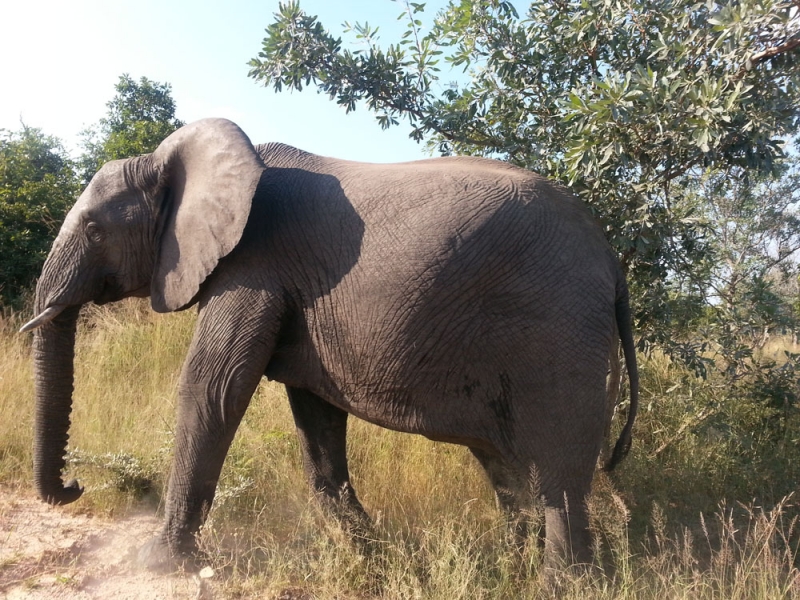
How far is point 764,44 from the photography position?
3471 millimetres

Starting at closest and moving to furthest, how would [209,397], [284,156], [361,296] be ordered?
1. [361,296]
2. [209,397]
3. [284,156]

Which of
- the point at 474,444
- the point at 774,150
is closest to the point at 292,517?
the point at 474,444

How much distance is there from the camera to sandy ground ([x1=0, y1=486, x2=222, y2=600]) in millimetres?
2996

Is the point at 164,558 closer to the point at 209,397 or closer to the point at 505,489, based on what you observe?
the point at 209,397

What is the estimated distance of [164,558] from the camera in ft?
10.2

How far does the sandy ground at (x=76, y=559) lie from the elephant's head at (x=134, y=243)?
0.30m

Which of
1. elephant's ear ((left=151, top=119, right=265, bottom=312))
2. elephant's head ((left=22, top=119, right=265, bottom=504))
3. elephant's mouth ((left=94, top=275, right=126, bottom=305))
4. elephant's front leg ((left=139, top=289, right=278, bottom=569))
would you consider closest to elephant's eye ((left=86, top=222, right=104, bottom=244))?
elephant's head ((left=22, top=119, right=265, bottom=504))

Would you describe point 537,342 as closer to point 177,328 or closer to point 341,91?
point 341,91

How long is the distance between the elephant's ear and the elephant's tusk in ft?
1.64

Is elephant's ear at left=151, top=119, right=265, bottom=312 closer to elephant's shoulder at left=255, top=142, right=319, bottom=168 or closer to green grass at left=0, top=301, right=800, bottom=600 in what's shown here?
elephant's shoulder at left=255, top=142, right=319, bottom=168

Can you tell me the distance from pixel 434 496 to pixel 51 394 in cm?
243

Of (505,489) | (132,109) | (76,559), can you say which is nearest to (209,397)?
(76,559)

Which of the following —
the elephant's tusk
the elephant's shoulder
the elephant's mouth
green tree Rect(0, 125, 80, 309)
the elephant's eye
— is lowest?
the elephant's tusk

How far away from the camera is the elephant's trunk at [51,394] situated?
11.2 ft
